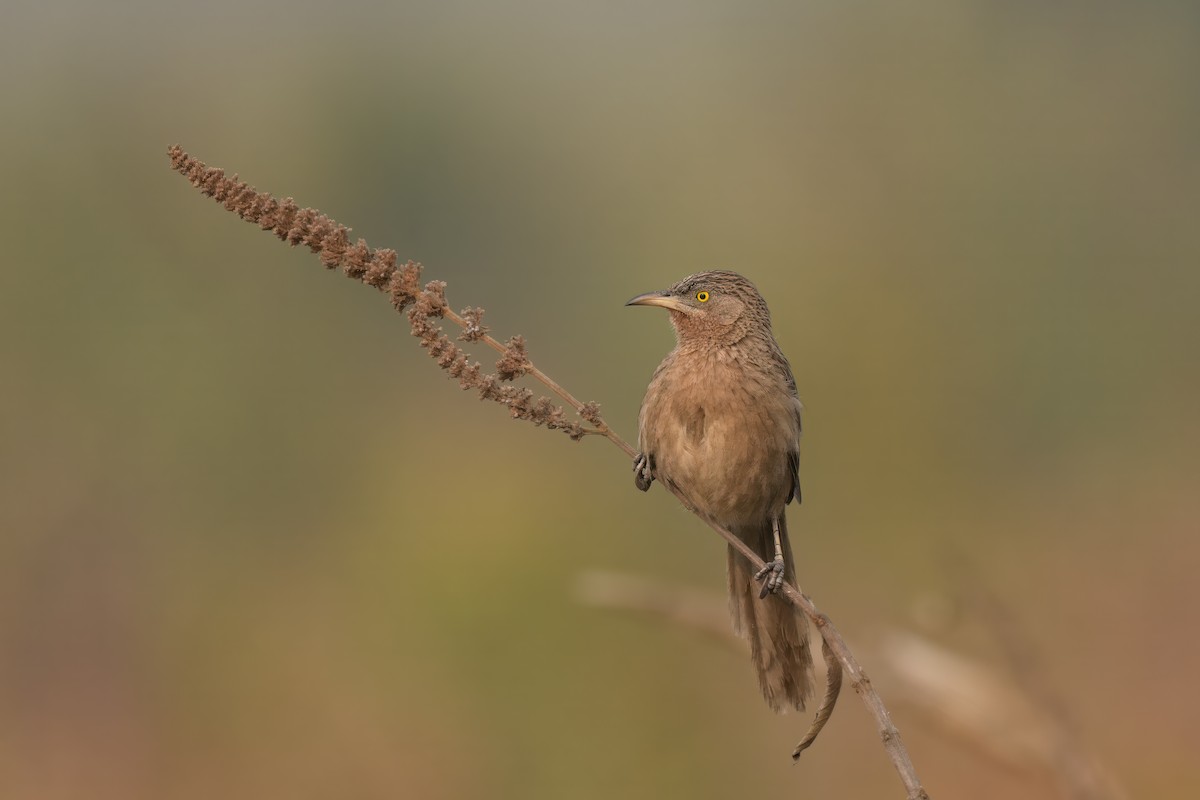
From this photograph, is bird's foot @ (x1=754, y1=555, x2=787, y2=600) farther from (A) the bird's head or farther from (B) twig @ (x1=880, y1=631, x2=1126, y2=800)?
(A) the bird's head

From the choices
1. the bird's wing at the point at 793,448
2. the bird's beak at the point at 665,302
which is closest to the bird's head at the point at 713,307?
the bird's beak at the point at 665,302

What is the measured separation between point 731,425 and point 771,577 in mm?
630

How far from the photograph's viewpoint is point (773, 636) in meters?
4.33

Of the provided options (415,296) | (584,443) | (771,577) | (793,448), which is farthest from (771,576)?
(584,443)

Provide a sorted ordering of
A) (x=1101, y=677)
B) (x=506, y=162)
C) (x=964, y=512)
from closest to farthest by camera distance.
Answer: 1. (x=1101, y=677)
2. (x=964, y=512)
3. (x=506, y=162)

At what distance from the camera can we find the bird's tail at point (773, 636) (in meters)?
4.15

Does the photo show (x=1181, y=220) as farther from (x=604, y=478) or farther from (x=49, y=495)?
(x=49, y=495)

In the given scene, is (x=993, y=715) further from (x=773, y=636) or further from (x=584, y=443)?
(x=584, y=443)

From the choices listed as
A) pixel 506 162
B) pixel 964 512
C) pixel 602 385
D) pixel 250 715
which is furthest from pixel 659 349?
pixel 506 162

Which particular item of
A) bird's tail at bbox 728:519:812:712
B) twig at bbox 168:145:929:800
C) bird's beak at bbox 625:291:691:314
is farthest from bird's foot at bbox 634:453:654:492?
twig at bbox 168:145:929:800

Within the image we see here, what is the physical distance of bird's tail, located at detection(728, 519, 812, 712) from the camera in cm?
415

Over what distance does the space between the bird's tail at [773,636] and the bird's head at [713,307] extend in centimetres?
86

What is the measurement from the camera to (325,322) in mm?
48719

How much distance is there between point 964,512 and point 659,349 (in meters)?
13.0
